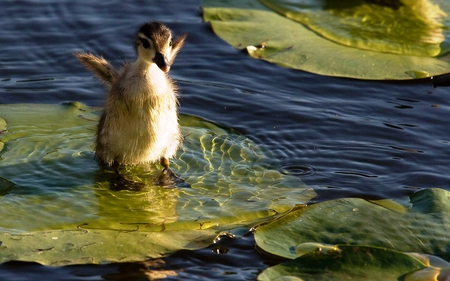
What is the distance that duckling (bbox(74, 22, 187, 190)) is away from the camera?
8281mm

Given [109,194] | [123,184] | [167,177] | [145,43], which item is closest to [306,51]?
[167,177]

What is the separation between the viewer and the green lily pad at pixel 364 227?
6.76m

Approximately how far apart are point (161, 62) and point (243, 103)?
2.73 metres

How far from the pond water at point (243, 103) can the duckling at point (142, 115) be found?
4.34 feet

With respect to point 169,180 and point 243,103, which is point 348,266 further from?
point 243,103

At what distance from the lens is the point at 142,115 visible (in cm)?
849

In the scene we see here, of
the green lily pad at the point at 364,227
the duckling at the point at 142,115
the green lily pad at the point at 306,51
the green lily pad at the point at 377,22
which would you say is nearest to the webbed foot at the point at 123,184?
the duckling at the point at 142,115

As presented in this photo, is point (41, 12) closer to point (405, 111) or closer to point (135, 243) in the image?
point (405, 111)

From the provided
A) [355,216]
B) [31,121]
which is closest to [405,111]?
[355,216]

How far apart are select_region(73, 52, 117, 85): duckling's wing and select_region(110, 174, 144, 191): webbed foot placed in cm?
109

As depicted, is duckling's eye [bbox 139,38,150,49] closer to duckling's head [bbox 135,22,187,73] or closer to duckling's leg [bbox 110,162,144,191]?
duckling's head [bbox 135,22,187,73]

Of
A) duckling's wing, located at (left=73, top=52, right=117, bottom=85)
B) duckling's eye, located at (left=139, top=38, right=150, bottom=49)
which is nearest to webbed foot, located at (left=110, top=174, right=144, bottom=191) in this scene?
duckling's wing, located at (left=73, top=52, right=117, bottom=85)

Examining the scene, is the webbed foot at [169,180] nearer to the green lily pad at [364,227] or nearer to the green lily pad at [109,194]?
the green lily pad at [109,194]

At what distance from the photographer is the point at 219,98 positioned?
1074 centimetres
